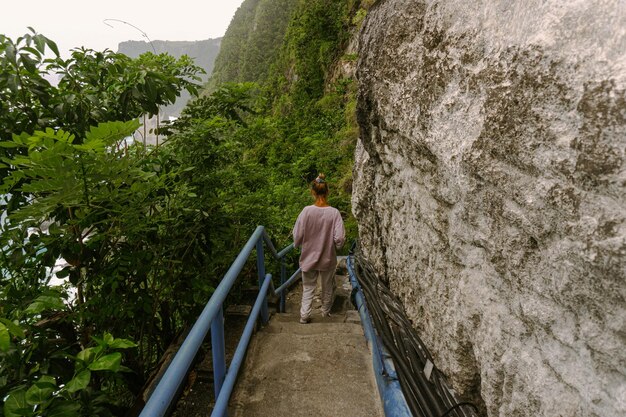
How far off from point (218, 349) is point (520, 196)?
157 cm

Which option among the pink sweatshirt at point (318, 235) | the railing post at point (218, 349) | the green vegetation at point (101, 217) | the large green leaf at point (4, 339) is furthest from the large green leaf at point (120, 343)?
the pink sweatshirt at point (318, 235)

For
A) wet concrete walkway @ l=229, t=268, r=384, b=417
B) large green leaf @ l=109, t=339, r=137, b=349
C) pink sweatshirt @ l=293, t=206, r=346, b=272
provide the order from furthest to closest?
pink sweatshirt @ l=293, t=206, r=346, b=272 < wet concrete walkway @ l=229, t=268, r=384, b=417 < large green leaf @ l=109, t=339, r=137, b=349

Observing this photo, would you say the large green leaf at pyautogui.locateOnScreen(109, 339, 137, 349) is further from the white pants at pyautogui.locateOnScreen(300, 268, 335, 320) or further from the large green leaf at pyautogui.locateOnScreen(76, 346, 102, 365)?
the white pants at pyautogui.locateOnScreen(300, 268, 335, 320)

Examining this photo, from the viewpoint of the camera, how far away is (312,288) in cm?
415

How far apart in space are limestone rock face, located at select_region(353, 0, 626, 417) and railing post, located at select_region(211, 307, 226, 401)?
3.65 ft

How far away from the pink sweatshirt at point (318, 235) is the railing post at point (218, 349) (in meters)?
2.02

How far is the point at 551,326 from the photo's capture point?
1.09m

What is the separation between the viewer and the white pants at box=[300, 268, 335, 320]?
13.3ft

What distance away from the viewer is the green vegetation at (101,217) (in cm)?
154

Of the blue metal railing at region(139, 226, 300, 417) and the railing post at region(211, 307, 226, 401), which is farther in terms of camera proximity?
the railing post at region(211, 307, 226, 401)

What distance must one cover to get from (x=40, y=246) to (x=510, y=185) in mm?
2238

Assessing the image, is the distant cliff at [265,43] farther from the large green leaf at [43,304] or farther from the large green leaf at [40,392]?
the large green leaf at [40,392]

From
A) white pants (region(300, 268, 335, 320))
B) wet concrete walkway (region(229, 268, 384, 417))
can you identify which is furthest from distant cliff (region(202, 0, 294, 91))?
wet concrete walkway (region(229, 268, 384, 417))

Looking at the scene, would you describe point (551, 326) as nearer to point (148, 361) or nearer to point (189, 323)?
point (189, 323)
